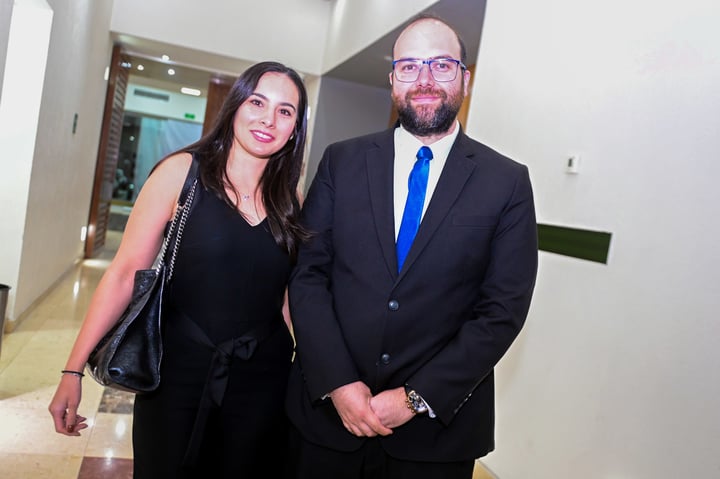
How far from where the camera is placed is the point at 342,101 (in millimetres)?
8195

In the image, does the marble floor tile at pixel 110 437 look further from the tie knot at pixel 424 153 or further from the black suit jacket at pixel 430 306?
the tie knot at pixel 424 153

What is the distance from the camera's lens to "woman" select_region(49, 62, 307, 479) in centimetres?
164

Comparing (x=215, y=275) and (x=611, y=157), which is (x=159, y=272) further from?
(x=611, y=157)

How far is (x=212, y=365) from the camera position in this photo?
1649 mm

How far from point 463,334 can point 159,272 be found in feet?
2.61

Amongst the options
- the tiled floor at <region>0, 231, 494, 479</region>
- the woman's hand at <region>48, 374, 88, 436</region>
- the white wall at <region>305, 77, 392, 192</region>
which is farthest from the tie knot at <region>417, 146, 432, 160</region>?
the white wall at <region>305, 77, 392, 192</region>

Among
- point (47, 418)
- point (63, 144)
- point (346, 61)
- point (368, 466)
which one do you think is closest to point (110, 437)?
point (47, 418)

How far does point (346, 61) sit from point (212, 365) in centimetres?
587

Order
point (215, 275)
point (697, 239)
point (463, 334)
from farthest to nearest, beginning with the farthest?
1. point (697, 239)
2. point (215, 275)
3. point (463, 334)

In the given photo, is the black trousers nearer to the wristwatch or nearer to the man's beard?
the wristwatch

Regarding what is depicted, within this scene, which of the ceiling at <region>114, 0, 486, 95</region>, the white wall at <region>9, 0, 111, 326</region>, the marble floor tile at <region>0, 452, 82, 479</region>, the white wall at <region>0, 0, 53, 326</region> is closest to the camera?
the marble floor tile at <region>0, 452, 82, 479</region>

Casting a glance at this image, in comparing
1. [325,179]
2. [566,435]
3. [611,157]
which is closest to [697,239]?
[611,157]

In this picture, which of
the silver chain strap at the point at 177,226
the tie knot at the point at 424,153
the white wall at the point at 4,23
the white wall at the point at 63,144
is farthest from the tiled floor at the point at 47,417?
the tie knot at the point at 424,153

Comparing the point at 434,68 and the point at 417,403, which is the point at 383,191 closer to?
the point at 434,68
